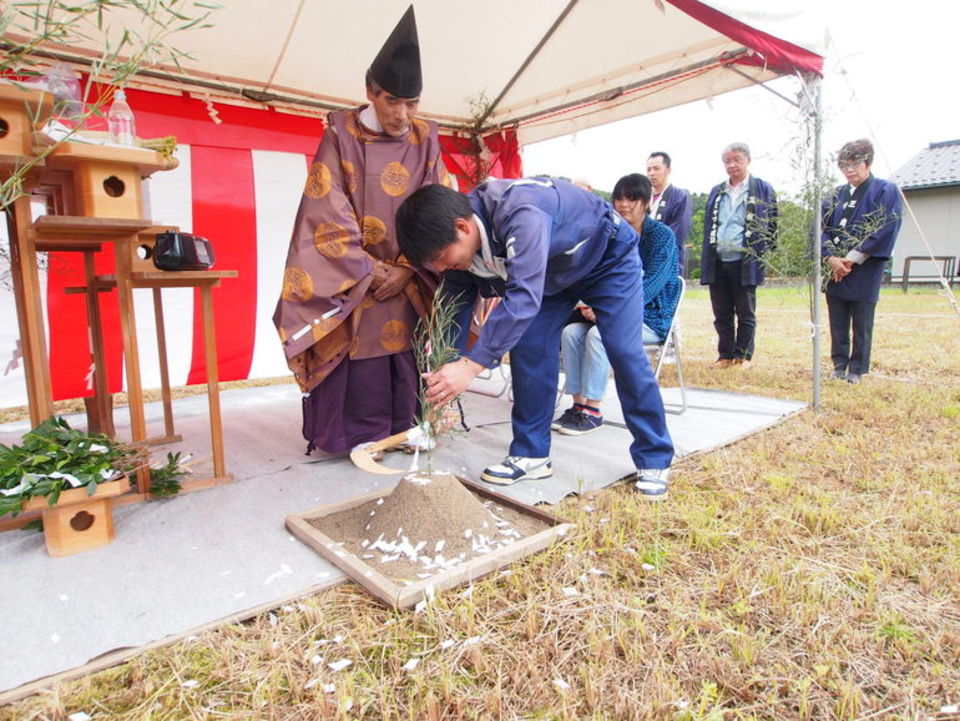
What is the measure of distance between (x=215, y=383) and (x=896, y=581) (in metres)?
Answer: 2.21

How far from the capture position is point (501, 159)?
15.6 ft

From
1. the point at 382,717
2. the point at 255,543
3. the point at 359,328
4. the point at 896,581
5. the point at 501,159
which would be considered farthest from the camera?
the point at 501,159

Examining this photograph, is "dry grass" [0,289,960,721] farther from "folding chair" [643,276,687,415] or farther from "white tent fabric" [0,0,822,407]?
"white tent fabric" [0,0,822,407]

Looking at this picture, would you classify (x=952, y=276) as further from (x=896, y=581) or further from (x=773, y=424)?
(x=896, y=581)

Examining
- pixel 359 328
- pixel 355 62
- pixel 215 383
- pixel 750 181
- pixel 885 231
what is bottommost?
pixel 215 383

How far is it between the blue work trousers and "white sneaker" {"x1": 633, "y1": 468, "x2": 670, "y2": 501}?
2 centimetres

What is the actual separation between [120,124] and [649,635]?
2.28 m

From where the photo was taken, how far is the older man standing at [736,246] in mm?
4289

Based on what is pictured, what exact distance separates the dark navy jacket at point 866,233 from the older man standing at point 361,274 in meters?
2.61

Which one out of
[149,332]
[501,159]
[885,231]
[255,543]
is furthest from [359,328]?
[885,231]

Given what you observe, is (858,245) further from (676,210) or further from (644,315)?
(644,315)

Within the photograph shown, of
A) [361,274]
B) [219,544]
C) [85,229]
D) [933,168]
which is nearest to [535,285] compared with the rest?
[361,274]

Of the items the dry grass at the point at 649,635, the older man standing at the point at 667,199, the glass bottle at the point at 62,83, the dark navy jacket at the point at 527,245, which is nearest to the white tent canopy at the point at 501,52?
the older man standing at the point at 667,199

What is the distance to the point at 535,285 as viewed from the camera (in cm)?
176
